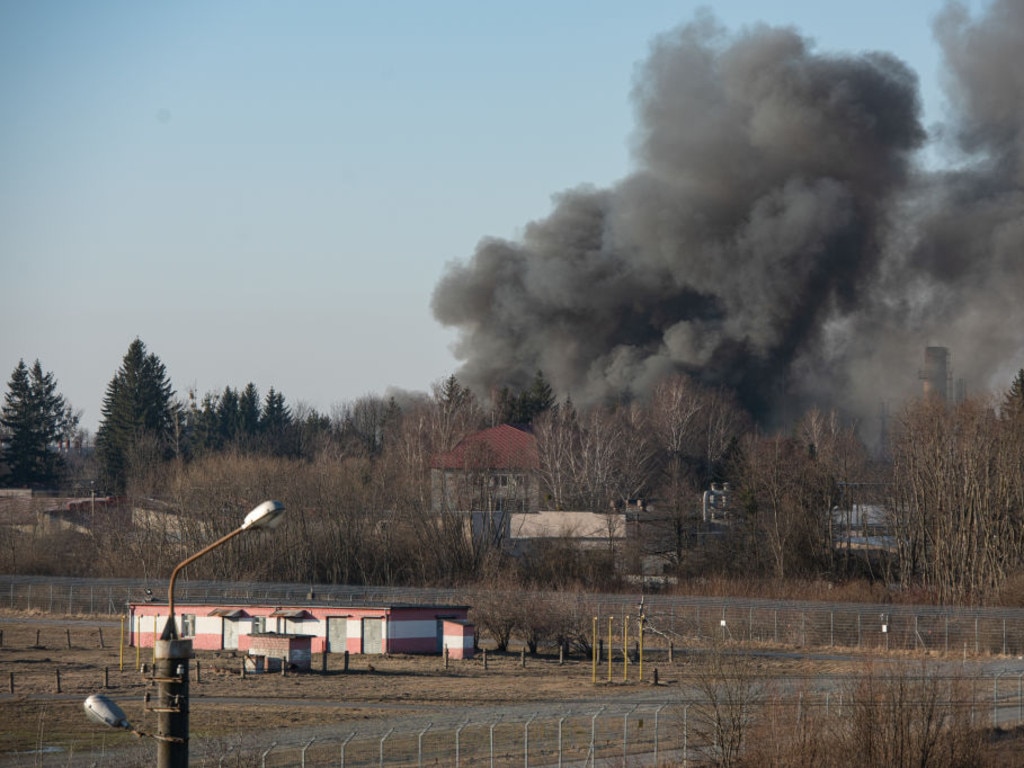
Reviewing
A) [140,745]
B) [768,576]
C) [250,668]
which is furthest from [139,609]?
[768,576]

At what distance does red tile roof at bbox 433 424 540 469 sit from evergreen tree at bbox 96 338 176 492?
58.6 ft

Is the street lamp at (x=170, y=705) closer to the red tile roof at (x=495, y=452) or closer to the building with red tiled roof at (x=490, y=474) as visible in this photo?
the building with red tiled roof at (x=490, y=474)

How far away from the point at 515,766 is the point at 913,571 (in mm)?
27252

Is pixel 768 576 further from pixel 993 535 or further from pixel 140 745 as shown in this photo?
pixel 140 745

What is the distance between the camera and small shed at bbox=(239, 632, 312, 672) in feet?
84.1

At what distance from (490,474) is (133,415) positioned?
81.4ft

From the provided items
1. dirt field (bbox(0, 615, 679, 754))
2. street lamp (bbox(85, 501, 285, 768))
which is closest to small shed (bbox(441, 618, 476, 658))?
dirt field (bbox(0, 615, 679, 754))

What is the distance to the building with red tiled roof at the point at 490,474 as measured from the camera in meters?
46.2

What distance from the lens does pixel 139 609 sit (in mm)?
29984

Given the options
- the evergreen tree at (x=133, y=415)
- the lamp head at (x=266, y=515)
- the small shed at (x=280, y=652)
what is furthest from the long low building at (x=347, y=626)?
the evergreen tree at (x=133, y=415)

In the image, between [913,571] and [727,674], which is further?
[913,571]

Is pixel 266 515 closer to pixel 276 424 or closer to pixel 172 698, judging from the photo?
pixel 172 698

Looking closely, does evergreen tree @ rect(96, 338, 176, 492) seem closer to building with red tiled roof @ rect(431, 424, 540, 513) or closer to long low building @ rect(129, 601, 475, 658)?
building with red tiled roof @ rect(431, 424, 540, 513)

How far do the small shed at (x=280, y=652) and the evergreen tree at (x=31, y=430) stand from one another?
140ft
